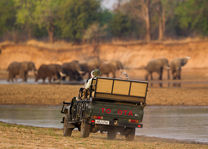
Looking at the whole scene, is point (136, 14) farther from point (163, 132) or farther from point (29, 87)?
point (163, 132)

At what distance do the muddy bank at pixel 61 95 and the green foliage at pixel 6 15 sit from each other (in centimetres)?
5325

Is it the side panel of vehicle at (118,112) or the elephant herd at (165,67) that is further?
the elephant herd at (165,67)

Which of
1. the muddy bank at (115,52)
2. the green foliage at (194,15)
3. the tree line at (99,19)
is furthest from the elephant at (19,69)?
the green foliage at (194,15)

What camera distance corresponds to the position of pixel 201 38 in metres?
69.9

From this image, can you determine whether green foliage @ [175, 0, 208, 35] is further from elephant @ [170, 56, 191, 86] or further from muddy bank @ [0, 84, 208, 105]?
muddy bank @ [0, 84, 208, 105]

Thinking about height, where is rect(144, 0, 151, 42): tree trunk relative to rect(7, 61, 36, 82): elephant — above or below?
above

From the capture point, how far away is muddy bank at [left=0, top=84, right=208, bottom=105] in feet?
101

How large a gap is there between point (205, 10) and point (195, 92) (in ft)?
122

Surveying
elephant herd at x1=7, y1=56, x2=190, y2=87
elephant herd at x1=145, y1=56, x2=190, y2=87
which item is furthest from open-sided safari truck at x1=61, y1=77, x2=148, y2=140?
elephant herd at x1=145, y1=56, x2=190, y2=87

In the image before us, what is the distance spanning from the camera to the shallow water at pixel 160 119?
1841 cm

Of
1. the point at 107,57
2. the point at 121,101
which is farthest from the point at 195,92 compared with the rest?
the point at 107,57

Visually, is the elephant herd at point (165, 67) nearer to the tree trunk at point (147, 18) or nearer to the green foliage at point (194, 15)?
the green foliage at point (194, 15)

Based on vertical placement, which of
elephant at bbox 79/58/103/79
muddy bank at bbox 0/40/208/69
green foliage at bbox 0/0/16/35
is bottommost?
elephant at bbox 79/58/103/79

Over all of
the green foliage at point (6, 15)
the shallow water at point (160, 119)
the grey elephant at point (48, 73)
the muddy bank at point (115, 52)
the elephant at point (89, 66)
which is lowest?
the shallow water at point (160, 119)
